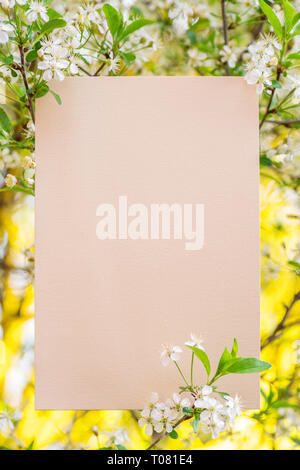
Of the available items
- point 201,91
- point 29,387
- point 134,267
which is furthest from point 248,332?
point 29,387

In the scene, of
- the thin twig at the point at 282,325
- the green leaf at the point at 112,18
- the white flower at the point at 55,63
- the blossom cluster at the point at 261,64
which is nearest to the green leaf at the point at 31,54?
the white flower at the point at 55,63

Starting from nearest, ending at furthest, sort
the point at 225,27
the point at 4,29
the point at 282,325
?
the point at 4,29 → the point at 225,27 → the point at 282,325

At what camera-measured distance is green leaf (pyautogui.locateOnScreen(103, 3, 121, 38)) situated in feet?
1.84

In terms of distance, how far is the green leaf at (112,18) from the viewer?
56 centimetres

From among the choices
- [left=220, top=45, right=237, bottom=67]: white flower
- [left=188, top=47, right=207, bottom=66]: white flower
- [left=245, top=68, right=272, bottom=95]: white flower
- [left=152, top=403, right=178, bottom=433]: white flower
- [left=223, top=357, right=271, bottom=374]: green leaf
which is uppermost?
[left=188, top=47, right=207, bottom=66]: white flower

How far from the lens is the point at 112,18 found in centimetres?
57

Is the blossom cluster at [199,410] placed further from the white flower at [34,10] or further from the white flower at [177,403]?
the white flower at [34,10]

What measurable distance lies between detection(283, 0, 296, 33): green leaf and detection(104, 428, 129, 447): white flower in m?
0.78

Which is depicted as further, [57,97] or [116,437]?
[116,437]

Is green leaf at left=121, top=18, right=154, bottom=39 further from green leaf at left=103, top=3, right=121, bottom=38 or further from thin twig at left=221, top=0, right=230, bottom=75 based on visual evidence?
thin twig at left=221, top=0, right=230, bottom=75

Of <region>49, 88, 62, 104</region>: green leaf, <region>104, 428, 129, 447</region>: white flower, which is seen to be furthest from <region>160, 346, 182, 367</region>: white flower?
<region>49, 88, 62, 104</region>: green leaf

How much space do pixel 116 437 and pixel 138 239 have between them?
43 centimetres

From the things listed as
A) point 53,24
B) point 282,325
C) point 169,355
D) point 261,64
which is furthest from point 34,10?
point 282,325

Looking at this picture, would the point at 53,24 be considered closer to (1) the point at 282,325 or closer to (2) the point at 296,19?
(2) the point at 296,19
